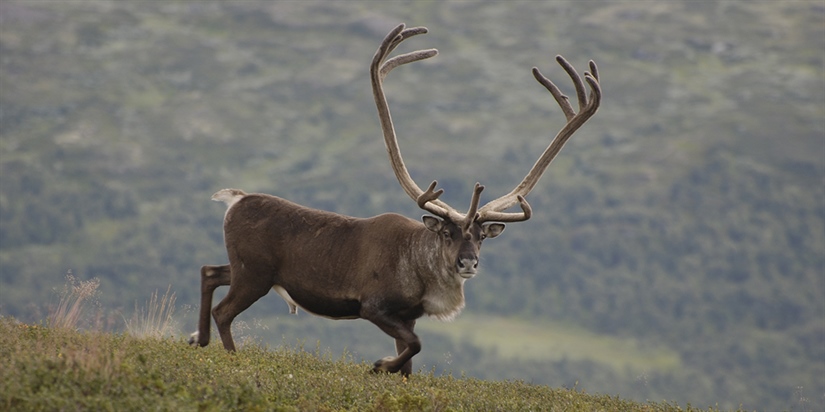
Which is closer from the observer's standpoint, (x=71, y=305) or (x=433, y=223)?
(x=433, y=223)

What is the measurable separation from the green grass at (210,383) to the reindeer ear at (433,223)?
5.65ft

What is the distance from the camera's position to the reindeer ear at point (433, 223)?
13453 mm

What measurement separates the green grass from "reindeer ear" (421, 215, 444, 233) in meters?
1.72

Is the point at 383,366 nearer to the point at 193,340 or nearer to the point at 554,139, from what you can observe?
the point at 193,340

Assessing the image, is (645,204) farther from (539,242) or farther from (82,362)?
(82,362)

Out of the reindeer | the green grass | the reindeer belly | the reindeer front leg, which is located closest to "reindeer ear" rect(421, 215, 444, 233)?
the reindeer

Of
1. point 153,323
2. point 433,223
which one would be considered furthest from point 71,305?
point 433,223

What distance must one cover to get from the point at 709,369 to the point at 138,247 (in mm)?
80759

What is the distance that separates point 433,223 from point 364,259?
948 mm

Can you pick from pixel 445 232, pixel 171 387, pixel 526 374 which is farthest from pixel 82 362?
pixel 526 374

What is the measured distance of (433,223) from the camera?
1352 centimetres

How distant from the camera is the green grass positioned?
9203 millimetres

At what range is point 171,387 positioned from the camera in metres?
9.70

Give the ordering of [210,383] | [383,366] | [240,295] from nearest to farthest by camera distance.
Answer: [210,383] → [383,366] → [240,295]
